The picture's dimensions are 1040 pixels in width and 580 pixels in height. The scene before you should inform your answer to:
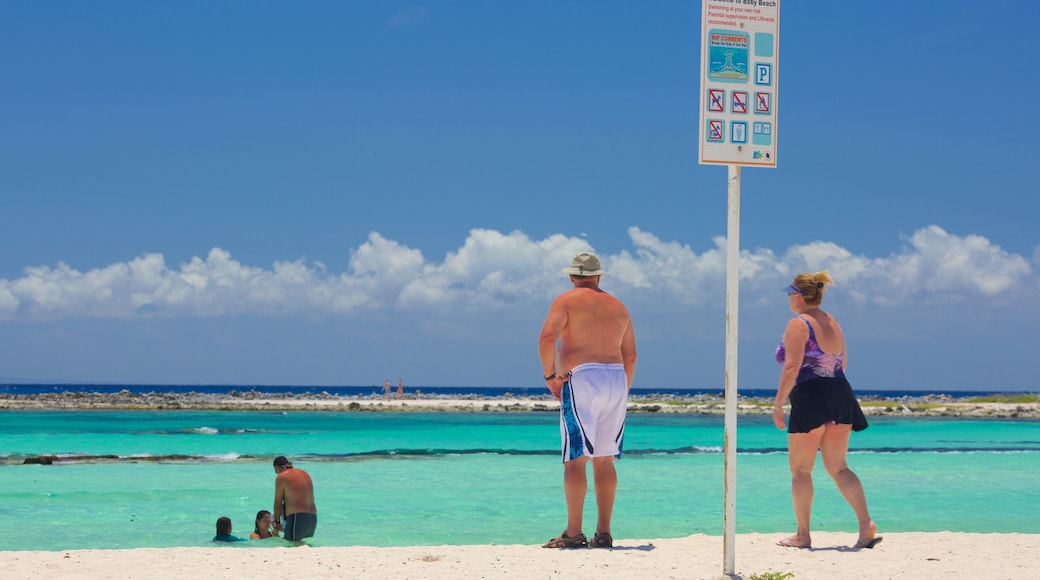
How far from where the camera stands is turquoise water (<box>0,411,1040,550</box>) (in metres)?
10.8

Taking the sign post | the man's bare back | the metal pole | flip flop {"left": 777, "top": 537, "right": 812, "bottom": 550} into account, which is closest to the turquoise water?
flip flop {"left": 777, "top": 537, "right": 812, "bottom": 550}

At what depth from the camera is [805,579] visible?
20.6ft

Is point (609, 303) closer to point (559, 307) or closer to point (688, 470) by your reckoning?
point (559, 307)

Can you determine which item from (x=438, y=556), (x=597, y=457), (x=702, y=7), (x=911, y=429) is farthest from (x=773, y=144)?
(x=911, y=429)

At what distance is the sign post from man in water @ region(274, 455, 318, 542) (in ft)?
15.4

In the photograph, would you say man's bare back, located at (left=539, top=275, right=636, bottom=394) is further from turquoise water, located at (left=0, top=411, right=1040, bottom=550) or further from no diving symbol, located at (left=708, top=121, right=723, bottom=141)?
turquoise water, located at (left=0, top=411, right=1040, bottom=550)

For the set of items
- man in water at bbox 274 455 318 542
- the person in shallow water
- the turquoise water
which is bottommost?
the turquoise water

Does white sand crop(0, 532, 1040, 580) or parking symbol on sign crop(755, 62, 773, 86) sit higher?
parking symbol on sign crop(755, 62, 773, 86)

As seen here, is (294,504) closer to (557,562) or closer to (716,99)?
(557,562)

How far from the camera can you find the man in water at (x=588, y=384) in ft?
23.0

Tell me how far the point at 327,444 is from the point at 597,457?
21.6 meters

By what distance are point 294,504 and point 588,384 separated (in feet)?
12.2

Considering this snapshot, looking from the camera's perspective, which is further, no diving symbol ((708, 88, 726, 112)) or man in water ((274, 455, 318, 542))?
man in water ((274, 455, 318, 542))

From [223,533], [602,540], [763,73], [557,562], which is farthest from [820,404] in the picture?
[223,533]
